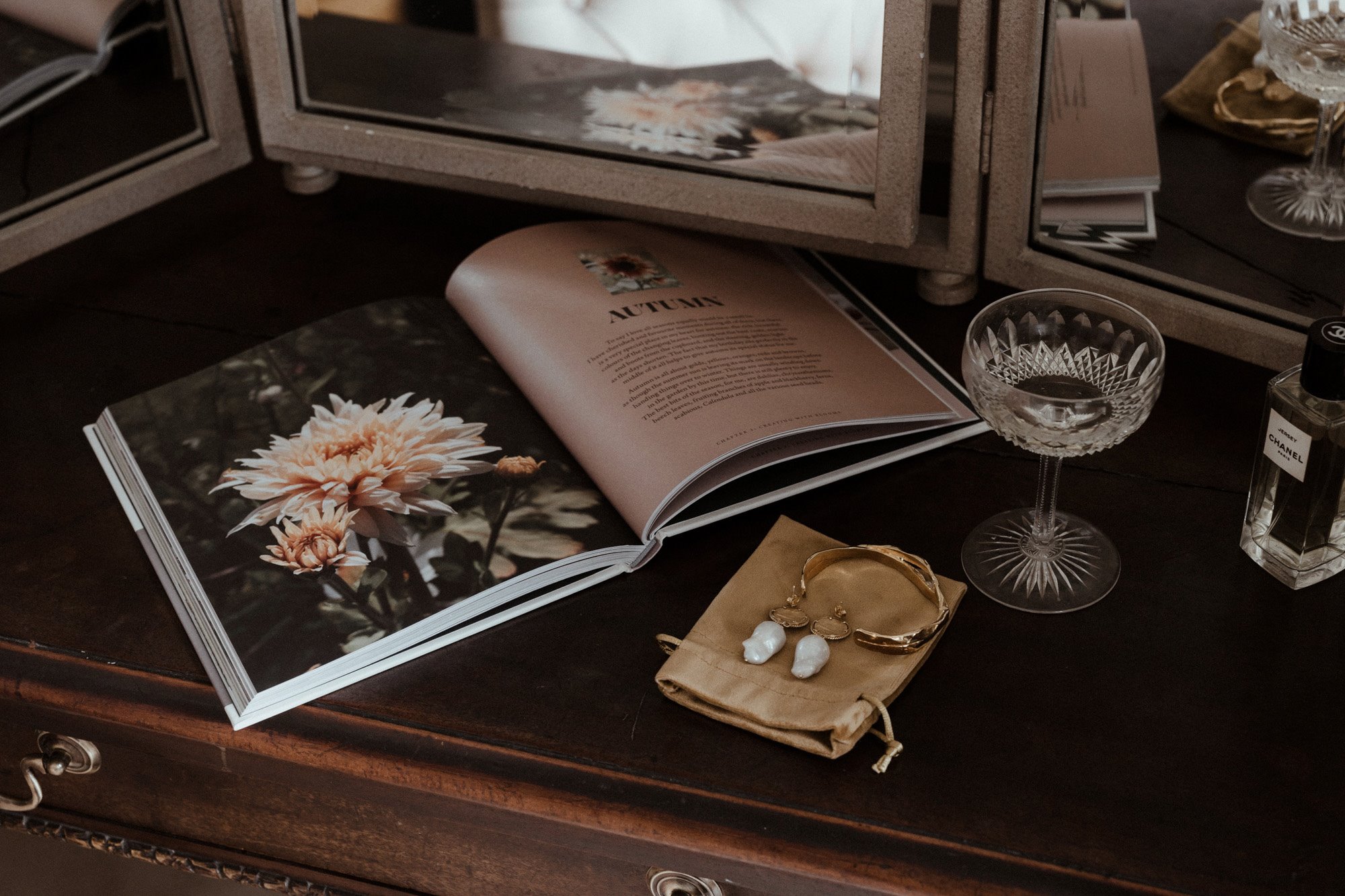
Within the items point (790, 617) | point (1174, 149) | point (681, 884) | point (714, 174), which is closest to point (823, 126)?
point (714, 174)

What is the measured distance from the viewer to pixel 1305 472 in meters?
0.63

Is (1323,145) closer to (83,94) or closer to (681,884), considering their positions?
(681,884)

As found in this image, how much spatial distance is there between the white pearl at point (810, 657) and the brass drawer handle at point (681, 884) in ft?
0.38

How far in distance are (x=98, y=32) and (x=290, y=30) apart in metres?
0.14

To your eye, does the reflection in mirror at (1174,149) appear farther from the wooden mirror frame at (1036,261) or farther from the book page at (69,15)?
the book page at (69,15)

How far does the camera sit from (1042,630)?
0.65 m

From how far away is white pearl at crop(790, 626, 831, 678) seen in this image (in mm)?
606

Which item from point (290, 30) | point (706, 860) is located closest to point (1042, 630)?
point (706, 860)

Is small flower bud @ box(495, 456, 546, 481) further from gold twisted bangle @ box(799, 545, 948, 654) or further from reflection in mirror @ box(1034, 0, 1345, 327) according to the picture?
reflection in mirror @ box(1034, 0, 1345, 327)

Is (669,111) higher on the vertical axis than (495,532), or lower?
higher

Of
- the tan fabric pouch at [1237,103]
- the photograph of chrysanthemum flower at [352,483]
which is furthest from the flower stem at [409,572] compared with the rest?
the tan fabric pouch at [1237,103]

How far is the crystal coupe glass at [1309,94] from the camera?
0.71m

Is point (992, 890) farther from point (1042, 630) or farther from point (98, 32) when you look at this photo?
point (98, 32)

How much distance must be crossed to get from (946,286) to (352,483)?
41cm
